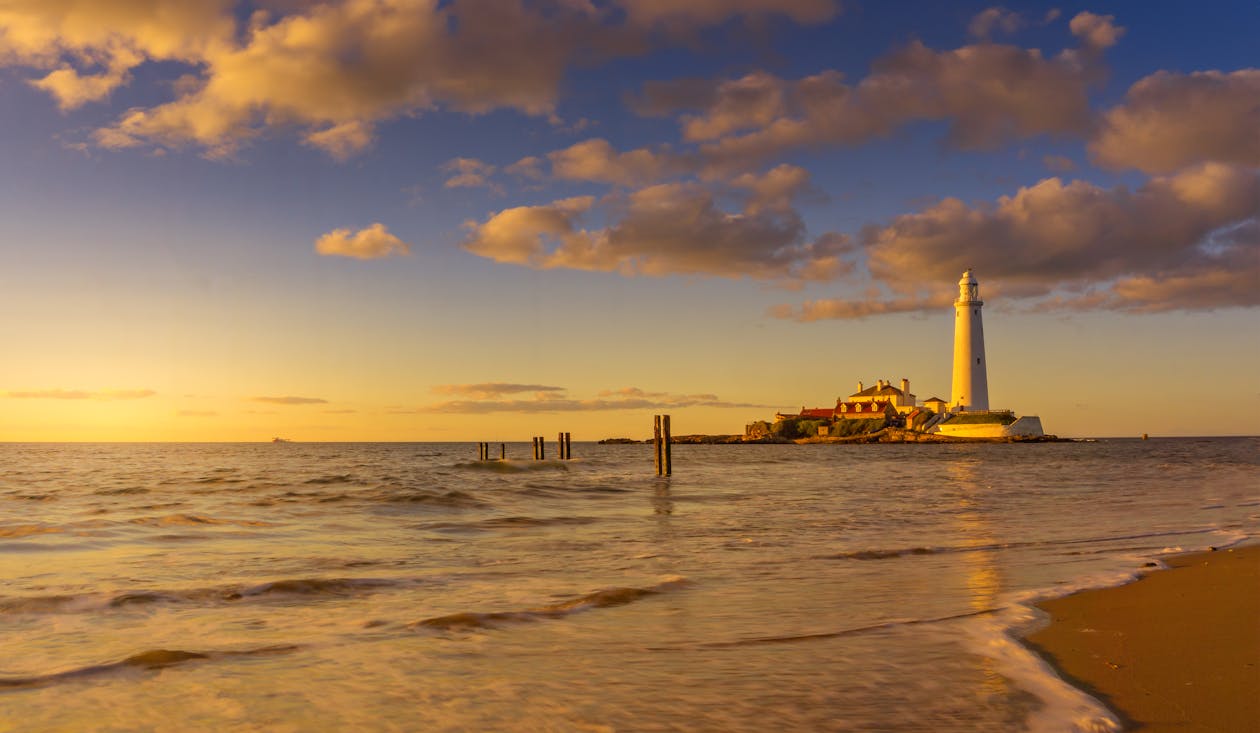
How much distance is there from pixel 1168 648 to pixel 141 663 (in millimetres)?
7256

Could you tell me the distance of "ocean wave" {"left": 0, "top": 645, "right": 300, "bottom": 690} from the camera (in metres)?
5.47

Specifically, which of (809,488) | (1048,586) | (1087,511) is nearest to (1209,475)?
(809,488)

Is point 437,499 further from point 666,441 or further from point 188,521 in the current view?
point 666,441

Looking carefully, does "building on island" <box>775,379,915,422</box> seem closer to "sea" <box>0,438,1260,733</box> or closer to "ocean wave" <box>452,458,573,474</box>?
"ocean wave" <box>452,458,573,474</box>

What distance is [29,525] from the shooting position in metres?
16.1

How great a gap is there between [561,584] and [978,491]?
849 inches

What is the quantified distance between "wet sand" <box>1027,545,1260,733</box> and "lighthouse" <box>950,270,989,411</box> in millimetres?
82466

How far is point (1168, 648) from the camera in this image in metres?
5.55

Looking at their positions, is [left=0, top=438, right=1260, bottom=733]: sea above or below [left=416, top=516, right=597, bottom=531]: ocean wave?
above

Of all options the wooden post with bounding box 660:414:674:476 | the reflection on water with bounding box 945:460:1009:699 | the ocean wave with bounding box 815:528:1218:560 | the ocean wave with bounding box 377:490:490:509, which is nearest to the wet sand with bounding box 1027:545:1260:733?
the reflection on water with bounding box 945:460:1009:699

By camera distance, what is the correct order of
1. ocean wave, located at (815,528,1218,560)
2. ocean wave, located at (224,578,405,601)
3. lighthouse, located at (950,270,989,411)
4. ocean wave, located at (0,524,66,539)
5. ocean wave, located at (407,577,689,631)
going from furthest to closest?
lighthouse, located at (950,270,989,411), ocean wave, located at (0,524,66,539), ocean wave, located at (815,528,1218,560), ocean wave, located at (224,578,405,601), ocean wave, located at (407,577,689,631)

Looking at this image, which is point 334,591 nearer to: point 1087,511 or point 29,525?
point 29,525

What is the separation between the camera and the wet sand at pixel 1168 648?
168 inches

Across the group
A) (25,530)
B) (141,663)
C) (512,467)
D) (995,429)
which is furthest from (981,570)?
(995,429)
